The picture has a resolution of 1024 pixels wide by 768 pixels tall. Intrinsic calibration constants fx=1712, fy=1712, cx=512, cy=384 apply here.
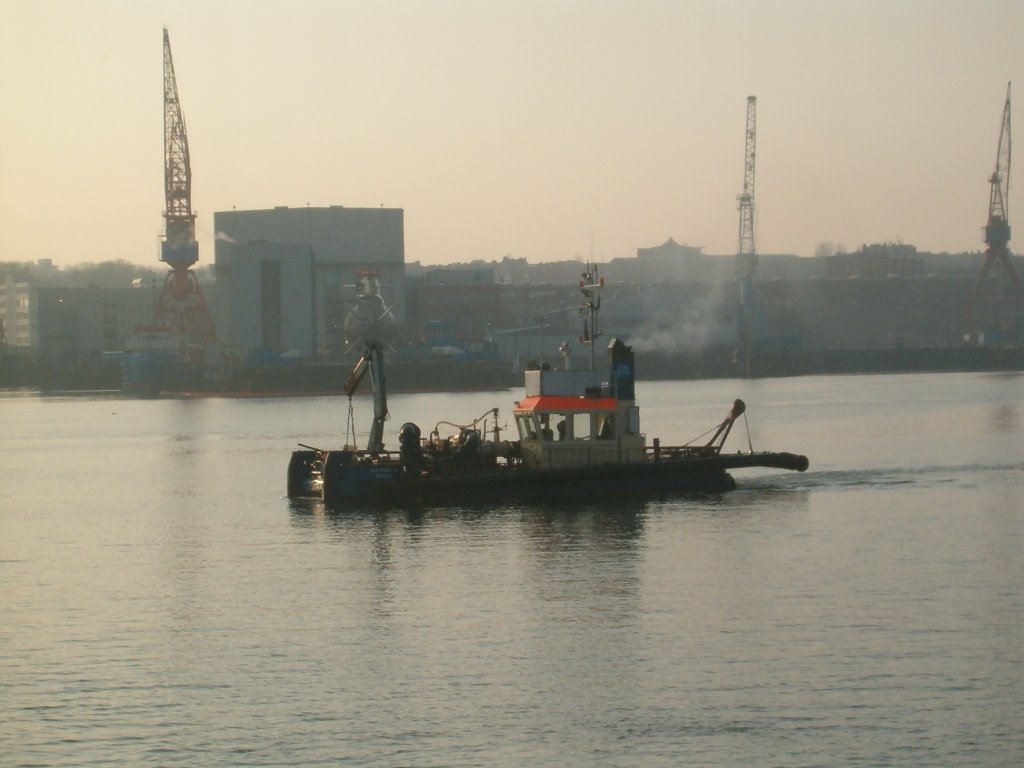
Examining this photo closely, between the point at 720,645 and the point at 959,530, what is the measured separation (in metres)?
17.2

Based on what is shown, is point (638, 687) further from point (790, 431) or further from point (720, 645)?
point (790, 431)

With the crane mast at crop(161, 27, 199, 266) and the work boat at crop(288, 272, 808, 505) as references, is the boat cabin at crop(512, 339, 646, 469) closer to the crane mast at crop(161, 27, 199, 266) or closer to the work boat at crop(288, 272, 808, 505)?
the work boat at crop(288, 272, 808, 505)

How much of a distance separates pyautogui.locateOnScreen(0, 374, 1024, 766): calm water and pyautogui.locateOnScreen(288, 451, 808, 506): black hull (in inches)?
25.5

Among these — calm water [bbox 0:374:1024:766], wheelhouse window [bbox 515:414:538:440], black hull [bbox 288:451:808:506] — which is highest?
wheelhouse window [bbox 515:414:538:440]

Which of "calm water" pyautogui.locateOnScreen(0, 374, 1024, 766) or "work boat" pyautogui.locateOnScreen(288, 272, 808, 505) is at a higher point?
"work boat" pyautogui.locateOnScreen(288, 272, 808, 505)

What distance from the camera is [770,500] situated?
174ft

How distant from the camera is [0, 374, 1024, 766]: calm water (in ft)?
81.1

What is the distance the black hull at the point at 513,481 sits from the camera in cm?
4969

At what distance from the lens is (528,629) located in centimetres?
3203

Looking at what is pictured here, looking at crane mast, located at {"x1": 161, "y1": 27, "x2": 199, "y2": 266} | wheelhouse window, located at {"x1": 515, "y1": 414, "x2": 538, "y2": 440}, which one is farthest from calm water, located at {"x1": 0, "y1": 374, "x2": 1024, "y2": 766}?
crane mast, located at {"x1": 161, "y1": 27, "x2": 199, "y2": 266}

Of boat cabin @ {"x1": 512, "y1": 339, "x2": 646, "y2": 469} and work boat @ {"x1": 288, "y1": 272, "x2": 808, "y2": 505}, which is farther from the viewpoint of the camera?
boat cabin @ {"x1": 512, "y1": 339, "x2": 646, "y2": 469}

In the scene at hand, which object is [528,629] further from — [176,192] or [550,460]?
[176,192]

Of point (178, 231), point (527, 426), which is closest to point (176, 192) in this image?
point (178, 231)

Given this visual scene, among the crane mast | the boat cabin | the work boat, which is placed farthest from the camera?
the crane mast
